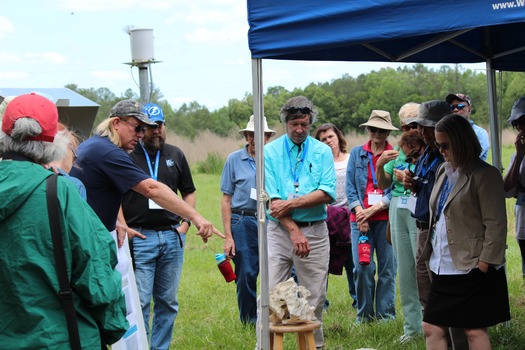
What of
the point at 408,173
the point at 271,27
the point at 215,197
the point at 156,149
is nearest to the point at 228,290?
the point at 156,149

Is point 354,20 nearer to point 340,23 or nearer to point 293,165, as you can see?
point 340,23

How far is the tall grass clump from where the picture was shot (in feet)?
84.9

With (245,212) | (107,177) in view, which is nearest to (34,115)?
(107,177)

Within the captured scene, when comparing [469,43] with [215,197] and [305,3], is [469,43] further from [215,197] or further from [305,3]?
[215,197]

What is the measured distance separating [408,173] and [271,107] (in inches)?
1120

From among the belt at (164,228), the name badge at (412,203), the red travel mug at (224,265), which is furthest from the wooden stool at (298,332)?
the belt at (164,228)

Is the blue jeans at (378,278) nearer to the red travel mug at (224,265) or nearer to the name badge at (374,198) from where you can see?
the name badge at (374,198)

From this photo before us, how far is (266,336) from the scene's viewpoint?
4.82 metres

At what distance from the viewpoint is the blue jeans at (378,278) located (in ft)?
23.2

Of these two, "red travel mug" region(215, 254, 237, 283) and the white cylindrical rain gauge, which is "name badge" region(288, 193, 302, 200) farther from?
the white cylindrical rain gauge

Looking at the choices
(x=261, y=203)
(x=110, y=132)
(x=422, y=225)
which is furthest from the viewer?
(x=422, y=225)

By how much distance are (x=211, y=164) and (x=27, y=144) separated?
22925 millimetres

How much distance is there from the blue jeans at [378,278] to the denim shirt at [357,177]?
0.23m

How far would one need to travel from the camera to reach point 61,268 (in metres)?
2.98
